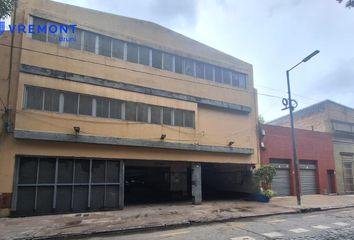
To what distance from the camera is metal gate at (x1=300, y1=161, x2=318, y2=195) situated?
2492 cm

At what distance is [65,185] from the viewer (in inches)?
580

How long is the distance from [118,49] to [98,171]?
7098mm

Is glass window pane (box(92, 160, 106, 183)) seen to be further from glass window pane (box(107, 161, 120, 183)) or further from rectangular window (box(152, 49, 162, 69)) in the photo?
rectangular window (box(152, 49, 162, 69))

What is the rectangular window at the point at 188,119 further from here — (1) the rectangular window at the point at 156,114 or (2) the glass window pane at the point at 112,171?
(2) the glass window pane at the point at 112,171

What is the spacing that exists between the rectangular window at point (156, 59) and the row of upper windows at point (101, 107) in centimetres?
276

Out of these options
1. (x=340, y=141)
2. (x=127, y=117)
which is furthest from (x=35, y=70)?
(x=340, y=141)

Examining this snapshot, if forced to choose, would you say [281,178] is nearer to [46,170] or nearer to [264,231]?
[264,231]

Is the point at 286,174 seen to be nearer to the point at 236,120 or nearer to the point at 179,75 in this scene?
the point at 236,120

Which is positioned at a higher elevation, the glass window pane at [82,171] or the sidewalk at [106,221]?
the glass window pane at [82,171]

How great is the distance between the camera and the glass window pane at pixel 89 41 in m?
16.5

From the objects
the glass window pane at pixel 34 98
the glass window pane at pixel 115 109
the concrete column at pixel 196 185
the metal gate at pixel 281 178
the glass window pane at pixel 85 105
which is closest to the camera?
the glass window pane at pixel 34 98

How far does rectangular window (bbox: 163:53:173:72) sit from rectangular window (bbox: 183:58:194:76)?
111 cm

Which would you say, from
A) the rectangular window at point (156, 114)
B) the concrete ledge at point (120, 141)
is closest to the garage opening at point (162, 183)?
the concrete ledge at point (120, 141)

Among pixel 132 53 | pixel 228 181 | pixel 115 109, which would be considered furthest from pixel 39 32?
pixel 228 181
